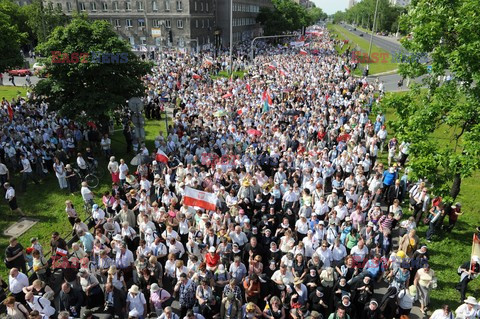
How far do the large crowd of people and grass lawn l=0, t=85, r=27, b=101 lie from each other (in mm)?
16947

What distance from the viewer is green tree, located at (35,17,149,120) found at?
675 inches

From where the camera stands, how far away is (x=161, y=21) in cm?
5812

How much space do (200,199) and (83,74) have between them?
10633 millimetres

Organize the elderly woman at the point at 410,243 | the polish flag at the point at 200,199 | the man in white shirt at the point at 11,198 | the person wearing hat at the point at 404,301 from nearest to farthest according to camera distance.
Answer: the person wearing hat at the point at 404,301, the elderly woman at the point at 410,243, the polish flag at the point at 200,199, the man in white shirt at the point at 11,198

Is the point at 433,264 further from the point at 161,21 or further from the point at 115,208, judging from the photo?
the point at 161,21

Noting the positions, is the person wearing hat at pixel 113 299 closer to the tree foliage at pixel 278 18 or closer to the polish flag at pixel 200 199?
the polish flag at pixel 200 199

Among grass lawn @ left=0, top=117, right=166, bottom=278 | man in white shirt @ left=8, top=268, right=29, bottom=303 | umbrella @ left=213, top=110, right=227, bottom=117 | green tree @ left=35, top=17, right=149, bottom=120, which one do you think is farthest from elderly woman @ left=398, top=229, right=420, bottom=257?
green tree @ left=35, top=17, right=149, bottom=120

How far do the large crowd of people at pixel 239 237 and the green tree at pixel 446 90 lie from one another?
160 centimetres

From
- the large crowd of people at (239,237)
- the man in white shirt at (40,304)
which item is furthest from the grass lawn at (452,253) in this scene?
the man in white shirt at (40,304)

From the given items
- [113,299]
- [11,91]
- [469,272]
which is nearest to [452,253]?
[469,272]

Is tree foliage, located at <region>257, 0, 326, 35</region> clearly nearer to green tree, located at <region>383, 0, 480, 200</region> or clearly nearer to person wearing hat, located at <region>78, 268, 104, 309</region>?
green tree, located at <region>383, 0, 480, 200</region>

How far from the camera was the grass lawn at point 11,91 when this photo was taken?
1266 inches

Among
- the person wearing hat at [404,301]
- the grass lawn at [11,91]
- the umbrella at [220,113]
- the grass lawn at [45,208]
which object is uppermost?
the umbrella at [220,113]

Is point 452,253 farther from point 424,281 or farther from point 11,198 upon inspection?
point 11,198
